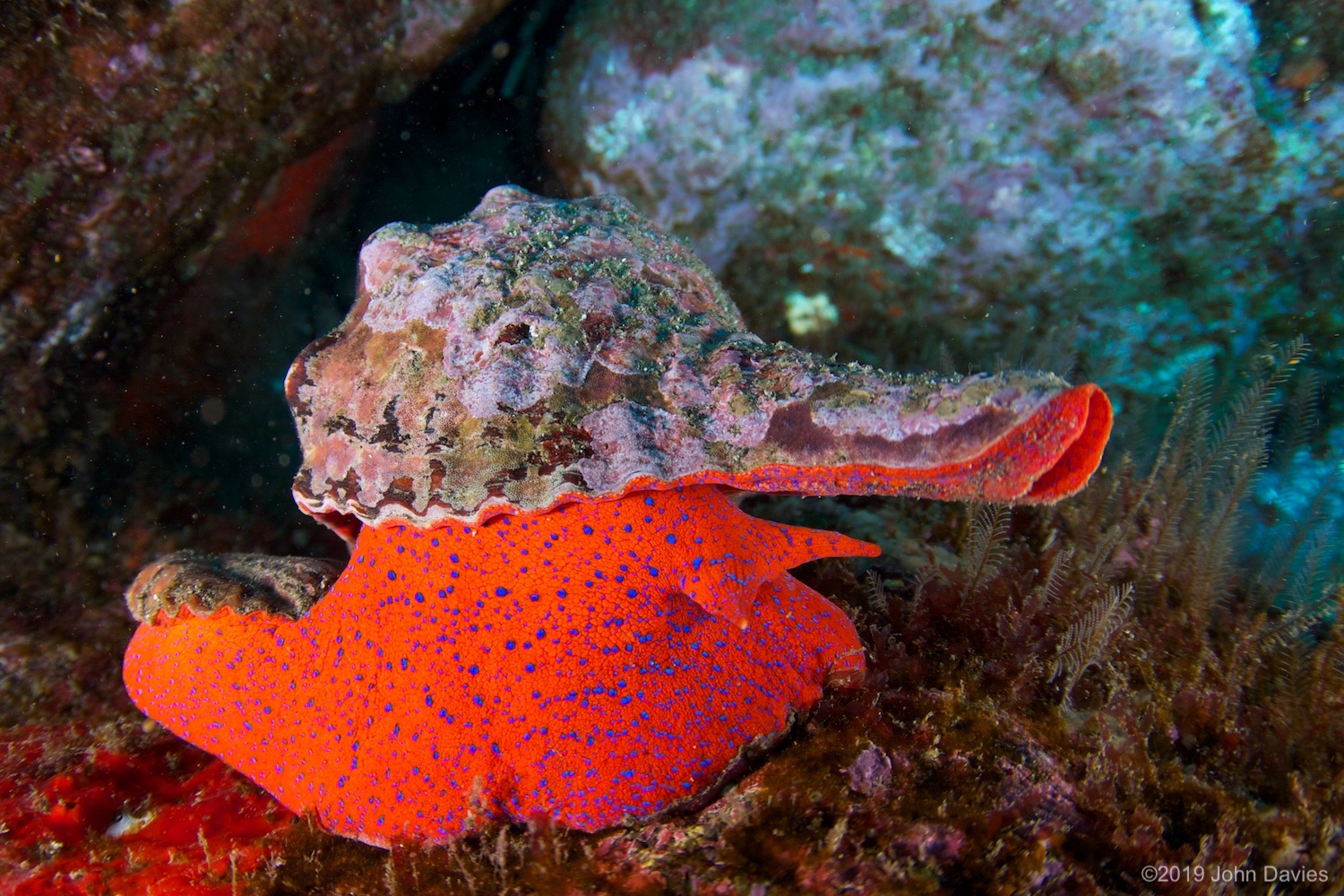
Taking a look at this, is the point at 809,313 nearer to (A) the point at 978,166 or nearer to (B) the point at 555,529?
(A) the point at 978,166

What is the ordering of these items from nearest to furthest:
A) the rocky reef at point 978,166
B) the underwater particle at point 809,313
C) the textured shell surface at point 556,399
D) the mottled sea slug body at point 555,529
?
1. the textured shell surface at point 556,399
2. the mottled sea slug body at point 555,529
3. the rocky reef at point 978,166
4. the underwater particle at point 809,313

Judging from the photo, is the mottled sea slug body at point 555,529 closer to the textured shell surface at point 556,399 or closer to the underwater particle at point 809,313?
the textured shell surface at point 556,399

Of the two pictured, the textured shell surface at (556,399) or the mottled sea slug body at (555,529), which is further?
the mottled sea slug body at (555,529)

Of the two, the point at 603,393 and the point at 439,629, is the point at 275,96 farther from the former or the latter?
the point at 439,629

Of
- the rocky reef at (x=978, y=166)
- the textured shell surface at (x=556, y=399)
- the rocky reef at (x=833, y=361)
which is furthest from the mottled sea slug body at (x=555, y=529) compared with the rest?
the rocky reef at (x=978, y=166)

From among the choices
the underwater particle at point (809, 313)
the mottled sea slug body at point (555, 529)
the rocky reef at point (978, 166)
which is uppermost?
the rocky reef at point (978, 166)

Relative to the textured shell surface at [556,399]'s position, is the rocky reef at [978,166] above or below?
above

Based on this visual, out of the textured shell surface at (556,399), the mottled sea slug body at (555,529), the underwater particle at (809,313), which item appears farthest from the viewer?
the underwater particle at (809,313)

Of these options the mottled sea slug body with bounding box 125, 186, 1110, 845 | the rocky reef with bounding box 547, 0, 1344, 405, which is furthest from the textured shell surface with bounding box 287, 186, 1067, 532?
the rocky reef with bounding box 547, 0, 1344, 405
